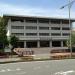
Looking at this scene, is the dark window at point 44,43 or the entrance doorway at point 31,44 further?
the dark window at point 44,43

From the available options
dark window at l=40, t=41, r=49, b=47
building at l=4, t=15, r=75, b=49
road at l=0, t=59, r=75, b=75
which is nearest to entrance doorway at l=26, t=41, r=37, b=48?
building at l=4, t=15, r=75, b=49

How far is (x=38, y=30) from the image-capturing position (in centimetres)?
12075

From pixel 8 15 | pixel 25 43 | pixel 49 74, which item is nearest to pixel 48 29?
pixel 25 43

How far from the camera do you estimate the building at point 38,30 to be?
11769cm

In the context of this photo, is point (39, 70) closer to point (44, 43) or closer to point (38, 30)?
point (38, 30)

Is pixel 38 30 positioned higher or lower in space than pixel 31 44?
higher

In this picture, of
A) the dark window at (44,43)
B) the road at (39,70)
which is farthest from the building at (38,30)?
the road at (39,70)

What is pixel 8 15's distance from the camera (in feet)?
373

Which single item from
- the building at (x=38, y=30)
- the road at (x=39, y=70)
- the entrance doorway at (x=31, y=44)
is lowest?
the road at (x=39, y=70)

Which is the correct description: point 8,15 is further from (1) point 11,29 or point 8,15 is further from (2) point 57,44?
(2) point 57,44

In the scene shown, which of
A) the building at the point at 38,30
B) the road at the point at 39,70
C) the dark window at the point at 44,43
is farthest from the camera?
the dark window at the point at 44,43

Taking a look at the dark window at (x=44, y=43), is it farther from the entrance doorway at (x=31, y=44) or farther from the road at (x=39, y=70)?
the road at (x=39, y=70)

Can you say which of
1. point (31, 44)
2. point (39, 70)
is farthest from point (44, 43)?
point (39, 70)

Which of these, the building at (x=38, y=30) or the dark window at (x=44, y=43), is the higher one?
the building at (x=38, y=30)
